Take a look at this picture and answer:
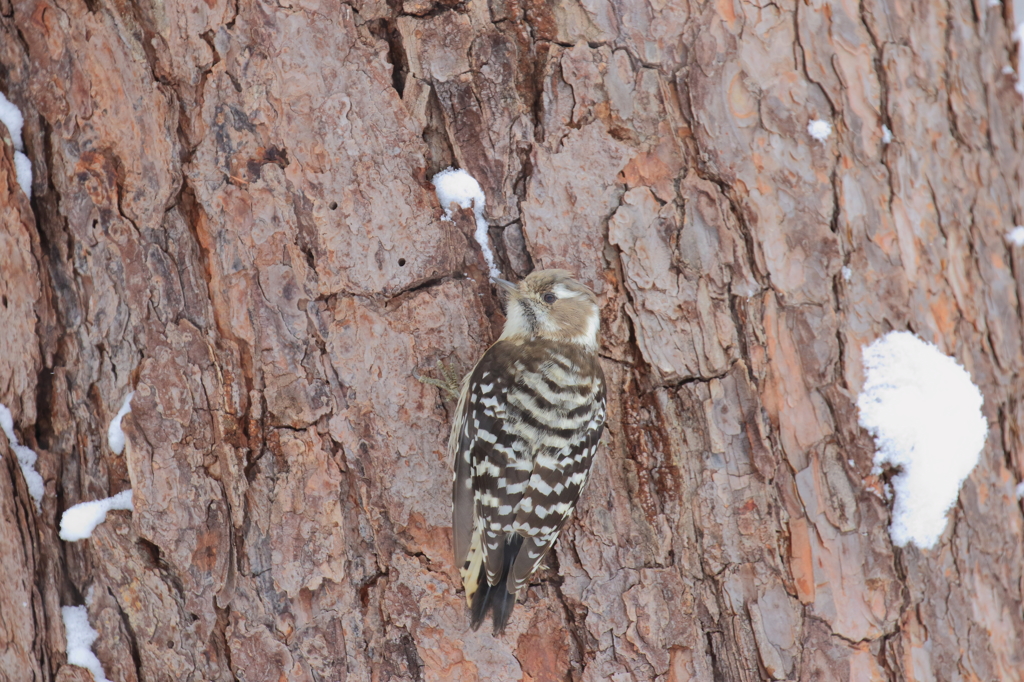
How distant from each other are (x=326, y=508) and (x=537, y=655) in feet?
2.72

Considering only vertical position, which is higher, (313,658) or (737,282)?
(737,282)

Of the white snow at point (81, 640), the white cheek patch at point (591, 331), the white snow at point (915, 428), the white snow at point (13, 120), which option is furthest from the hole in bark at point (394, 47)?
the white snow at point (81, 640)

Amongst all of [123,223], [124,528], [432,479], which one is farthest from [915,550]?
[123,223]

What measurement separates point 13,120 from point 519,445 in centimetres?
190

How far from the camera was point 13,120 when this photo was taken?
6.93 ft

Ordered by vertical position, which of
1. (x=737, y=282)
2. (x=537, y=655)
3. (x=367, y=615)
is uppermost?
(x=737, y=282)

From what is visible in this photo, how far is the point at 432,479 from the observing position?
2.26m

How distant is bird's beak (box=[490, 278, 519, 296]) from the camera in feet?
7.72

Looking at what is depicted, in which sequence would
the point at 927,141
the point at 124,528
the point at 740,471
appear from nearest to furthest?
the point at 124,528
the point at 740,471
the point at 927,141

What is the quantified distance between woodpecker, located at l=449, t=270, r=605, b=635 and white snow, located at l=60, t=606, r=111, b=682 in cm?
115

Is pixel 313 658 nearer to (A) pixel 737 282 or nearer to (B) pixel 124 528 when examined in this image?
(B) pixel 124 528

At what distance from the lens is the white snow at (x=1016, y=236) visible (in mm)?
2629

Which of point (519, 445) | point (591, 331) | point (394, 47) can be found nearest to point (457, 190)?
point (394, 47)

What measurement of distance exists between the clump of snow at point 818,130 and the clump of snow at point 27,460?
269 cm
